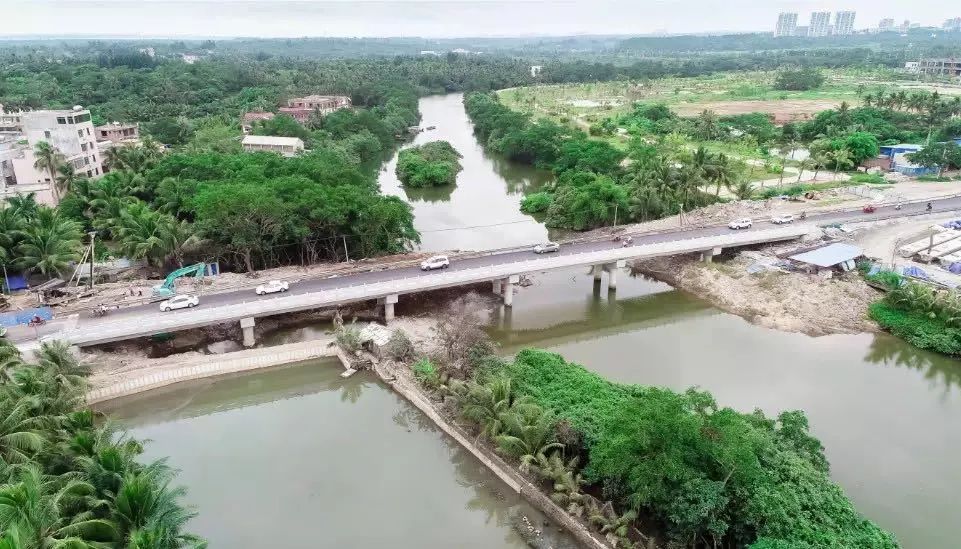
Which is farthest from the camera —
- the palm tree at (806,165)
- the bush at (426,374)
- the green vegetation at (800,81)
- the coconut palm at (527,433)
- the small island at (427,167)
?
the green vegetation at (800,81)

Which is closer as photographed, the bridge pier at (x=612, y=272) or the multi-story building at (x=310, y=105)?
the bridge pier at (x=612, y=272)

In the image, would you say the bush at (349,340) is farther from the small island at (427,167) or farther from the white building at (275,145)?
the white building at (275,145)

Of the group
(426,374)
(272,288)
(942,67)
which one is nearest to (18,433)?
(426,374)

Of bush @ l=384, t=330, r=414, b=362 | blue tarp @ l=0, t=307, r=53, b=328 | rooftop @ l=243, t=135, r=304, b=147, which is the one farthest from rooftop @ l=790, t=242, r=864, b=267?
rooftop @ l=243, t=135, r=304, b=147

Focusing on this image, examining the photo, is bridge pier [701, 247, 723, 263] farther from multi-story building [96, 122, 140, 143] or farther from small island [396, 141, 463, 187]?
multi-story building [96, 122, 140, 143]

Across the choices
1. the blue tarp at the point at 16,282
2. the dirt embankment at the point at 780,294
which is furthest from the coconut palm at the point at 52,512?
the dirt embankment at the point at 780,294

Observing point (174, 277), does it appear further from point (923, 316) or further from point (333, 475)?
point (923, 316)

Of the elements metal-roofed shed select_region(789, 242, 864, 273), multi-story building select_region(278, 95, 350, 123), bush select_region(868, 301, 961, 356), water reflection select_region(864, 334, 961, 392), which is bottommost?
water reflection select_region(864, 334, 961, 392)
